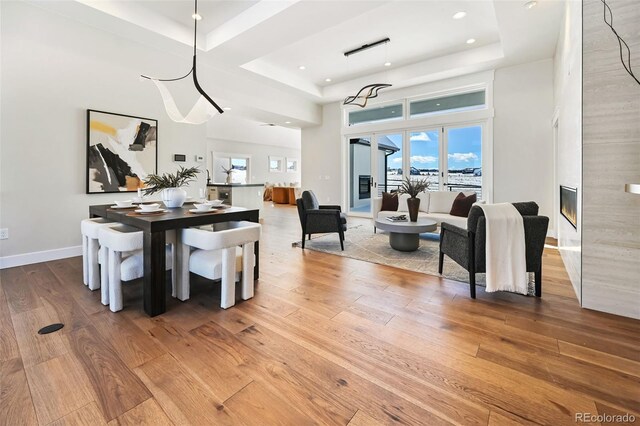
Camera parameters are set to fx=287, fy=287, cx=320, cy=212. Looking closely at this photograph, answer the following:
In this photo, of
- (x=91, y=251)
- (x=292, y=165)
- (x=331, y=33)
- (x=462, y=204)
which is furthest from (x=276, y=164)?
(x=91, y=251)

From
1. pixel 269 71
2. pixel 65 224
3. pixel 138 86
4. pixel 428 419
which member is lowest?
pixel 428 419

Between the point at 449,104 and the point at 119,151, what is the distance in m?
6.42

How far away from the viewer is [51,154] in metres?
3.70

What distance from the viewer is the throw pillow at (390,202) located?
18.5ft

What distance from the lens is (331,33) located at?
4746 millimetres

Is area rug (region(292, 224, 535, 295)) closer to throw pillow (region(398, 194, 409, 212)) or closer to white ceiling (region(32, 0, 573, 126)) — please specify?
throw pillow (region(398, 194, 409, 212))

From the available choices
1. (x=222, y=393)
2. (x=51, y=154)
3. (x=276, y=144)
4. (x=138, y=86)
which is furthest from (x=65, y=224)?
(x=276, y=144)

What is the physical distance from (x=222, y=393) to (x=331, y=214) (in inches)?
122

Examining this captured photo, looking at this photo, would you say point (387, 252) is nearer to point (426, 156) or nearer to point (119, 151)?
point (426, 156)

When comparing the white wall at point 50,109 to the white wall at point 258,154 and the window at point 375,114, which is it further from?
the white wall at point 258,154

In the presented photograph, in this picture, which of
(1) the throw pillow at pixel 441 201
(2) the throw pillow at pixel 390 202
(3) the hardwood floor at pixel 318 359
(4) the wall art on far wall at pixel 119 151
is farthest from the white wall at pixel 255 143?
(3) the hardwood floor at pixel 318 359

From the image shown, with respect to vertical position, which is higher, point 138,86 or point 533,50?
point 533,50

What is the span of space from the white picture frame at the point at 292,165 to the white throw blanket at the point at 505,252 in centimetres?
1275

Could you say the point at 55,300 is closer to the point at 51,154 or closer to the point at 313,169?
the point at 51,154
